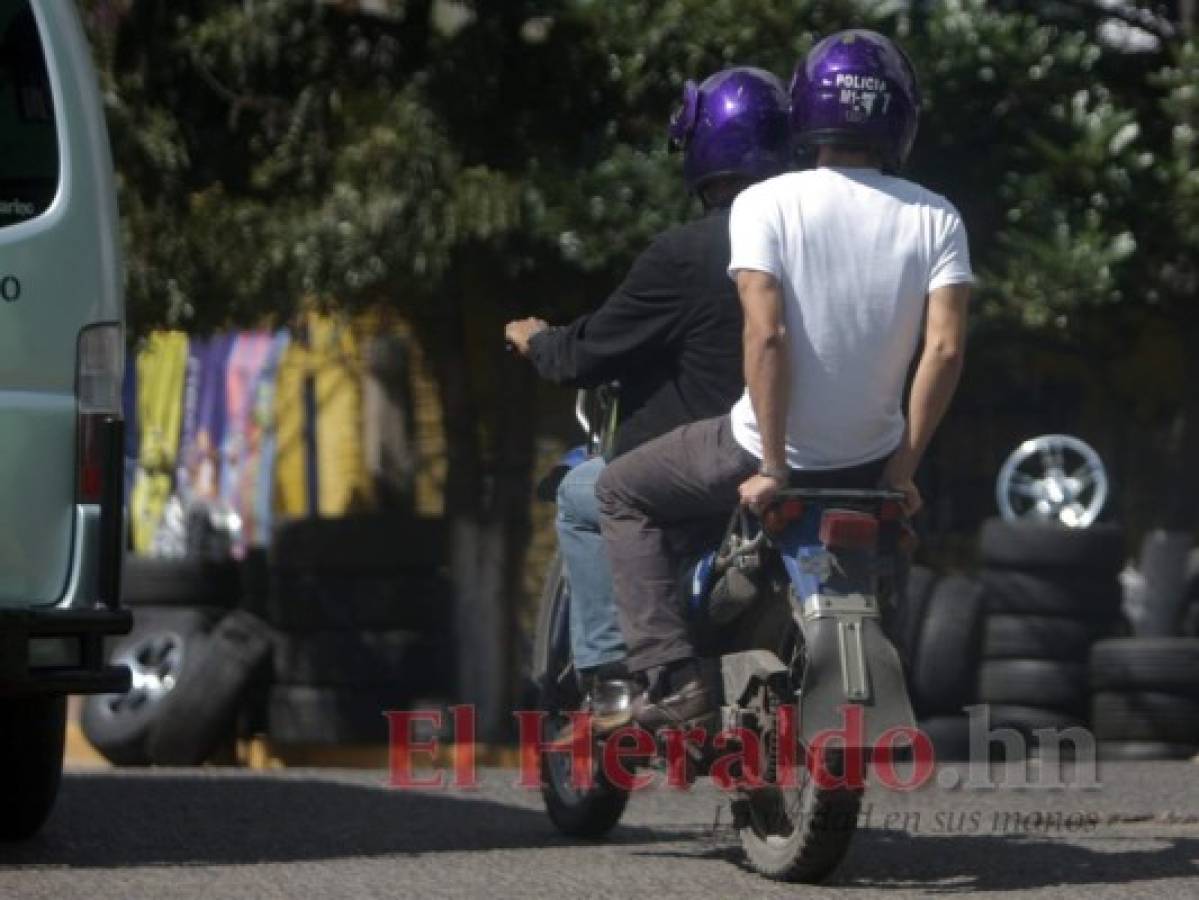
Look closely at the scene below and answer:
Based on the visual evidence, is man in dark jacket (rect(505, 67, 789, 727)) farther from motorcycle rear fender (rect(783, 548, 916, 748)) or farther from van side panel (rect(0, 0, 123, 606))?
van side panel (rect(0, 0, 123, 606))

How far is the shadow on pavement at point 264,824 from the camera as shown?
7.66 m

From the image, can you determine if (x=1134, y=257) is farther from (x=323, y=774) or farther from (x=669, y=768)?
(x=669, y=768)

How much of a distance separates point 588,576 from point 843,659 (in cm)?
111

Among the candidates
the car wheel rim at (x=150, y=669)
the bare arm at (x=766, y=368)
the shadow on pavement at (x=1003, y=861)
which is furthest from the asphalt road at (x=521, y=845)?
the car wheel rim at (x=150, y=669)

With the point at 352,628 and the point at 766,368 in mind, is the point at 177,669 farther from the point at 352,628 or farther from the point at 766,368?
the point at 766,368

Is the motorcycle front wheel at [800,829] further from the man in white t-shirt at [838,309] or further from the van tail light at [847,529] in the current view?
the van tail light at [847,529]

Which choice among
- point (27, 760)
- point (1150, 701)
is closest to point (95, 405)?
point (27, 760)

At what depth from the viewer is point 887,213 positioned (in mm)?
6805

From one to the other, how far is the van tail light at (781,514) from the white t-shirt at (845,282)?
0.21 meters

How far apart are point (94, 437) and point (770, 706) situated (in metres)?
1.74

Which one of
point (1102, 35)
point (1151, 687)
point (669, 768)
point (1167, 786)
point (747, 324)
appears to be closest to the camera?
point (747, 324)

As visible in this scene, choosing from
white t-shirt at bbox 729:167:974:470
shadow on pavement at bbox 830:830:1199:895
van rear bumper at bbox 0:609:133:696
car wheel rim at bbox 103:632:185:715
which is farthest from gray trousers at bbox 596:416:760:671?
car wheel rim at bbox 103:632:185:715

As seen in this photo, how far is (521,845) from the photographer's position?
25.7 feet

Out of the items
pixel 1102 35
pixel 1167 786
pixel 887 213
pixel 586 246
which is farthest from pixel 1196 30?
pixel 887 213
